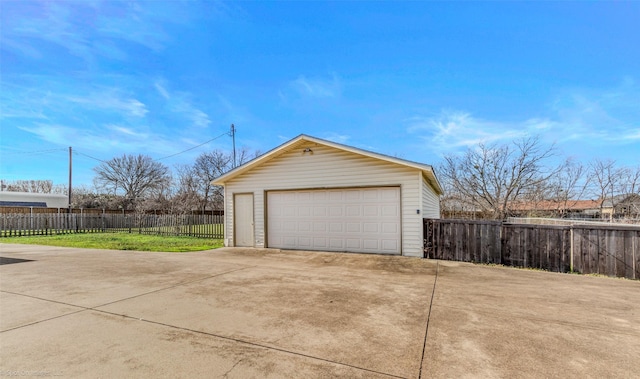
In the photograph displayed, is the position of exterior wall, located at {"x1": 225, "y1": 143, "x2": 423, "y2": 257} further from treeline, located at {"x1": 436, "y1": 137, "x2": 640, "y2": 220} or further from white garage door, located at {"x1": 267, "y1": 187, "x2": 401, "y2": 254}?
treeline, located at {"x1": 436, "y1": 137, "x2": 640, "y2": 220}

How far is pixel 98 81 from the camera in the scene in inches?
536

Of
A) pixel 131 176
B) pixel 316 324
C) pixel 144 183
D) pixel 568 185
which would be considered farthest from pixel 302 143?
pixel 131 176

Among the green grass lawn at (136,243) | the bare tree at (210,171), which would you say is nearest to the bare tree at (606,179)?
the green grass lawn at (136,243)

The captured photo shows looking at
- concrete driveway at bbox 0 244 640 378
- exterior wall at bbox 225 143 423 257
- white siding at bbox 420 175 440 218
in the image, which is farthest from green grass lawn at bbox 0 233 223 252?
white siding at bbox 420 175 440 218

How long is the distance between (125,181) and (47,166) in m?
8.12

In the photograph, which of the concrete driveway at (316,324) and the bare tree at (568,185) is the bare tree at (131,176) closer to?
the concrete driveway at (316,324)

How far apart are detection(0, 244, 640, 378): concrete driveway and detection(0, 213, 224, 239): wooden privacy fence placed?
27.6 feet

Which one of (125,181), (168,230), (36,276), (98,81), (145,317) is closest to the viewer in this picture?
(145,317)

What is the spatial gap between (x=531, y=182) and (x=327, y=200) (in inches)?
555

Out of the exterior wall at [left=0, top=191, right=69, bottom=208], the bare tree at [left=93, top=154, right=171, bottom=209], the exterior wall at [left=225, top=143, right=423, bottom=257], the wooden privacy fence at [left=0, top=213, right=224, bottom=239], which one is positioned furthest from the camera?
the bare tree at [left=93, top=154, right=171, bottom=209]

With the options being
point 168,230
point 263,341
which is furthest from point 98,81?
point 263,341

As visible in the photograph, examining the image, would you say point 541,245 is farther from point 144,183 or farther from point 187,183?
point 144,183

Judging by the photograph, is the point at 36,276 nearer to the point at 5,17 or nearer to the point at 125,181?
the point at 5,17

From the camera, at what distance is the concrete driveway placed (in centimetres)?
254
